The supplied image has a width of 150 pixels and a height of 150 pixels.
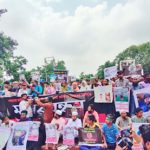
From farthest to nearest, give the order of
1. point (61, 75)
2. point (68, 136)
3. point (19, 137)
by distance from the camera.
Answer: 1. point (61, 75)
2. point (19, 137)
3. point (68, 136)

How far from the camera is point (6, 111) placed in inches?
551

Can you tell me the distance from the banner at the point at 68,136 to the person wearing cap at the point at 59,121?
6.0 inches

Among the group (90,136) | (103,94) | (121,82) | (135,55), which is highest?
(135,55)

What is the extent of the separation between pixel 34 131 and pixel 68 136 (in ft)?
3.44

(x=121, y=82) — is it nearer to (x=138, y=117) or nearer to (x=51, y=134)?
(x=138, y=117)

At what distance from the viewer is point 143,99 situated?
12.5 meters

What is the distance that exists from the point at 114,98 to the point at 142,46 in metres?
82.9

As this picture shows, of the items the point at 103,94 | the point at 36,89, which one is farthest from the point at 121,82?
the point at 36,89

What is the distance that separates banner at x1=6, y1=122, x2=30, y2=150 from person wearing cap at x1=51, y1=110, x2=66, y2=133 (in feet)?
2.68

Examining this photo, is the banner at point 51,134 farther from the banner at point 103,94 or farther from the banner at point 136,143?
the banner at point 136,143

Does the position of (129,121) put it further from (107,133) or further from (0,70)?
(0,70)

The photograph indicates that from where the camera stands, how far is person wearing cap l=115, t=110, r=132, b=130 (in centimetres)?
1233

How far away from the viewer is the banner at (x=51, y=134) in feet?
43.2

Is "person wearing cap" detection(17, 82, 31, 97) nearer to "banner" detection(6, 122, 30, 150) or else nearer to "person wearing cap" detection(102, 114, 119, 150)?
"banner" detection(6, 122, 30, 150)
